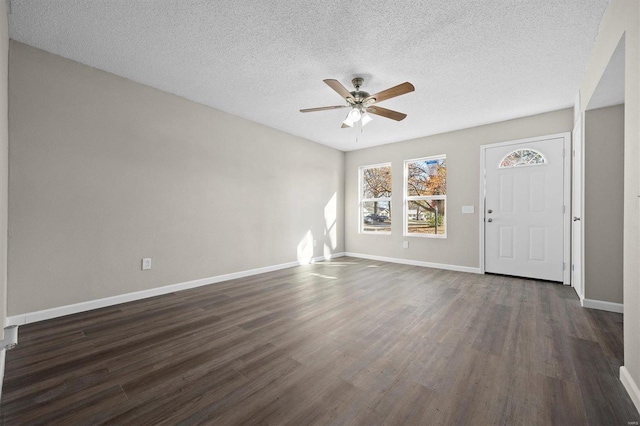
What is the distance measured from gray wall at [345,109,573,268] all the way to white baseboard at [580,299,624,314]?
5.45 feet

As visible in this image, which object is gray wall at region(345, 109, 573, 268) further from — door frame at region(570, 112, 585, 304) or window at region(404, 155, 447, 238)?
door frame at region(570, 112, 585, 304)

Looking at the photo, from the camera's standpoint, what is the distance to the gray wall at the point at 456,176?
13.6 ft

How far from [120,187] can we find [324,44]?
2.62 metres

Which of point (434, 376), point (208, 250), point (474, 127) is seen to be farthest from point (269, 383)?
point (474, 127)

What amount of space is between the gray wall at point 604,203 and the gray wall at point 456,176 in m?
1.16

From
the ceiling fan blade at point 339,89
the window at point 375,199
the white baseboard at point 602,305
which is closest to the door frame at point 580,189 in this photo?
the white baseboard at point 602,305

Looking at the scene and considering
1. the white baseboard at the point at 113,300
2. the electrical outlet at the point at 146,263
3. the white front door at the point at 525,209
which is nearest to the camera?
the white baseboard at the point at 113,300

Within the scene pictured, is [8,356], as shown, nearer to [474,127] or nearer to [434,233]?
[434,233]

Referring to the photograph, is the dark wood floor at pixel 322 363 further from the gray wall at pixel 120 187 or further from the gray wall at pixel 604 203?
the gray wall at pixel 120 187

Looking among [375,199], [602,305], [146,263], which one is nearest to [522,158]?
[602,305]

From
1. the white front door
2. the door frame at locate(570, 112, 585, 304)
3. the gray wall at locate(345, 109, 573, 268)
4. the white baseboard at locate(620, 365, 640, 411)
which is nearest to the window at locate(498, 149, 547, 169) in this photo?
the white front door

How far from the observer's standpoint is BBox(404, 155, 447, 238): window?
5.02 meters

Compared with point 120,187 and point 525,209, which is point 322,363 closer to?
point 120,187

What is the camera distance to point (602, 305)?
279 cm
